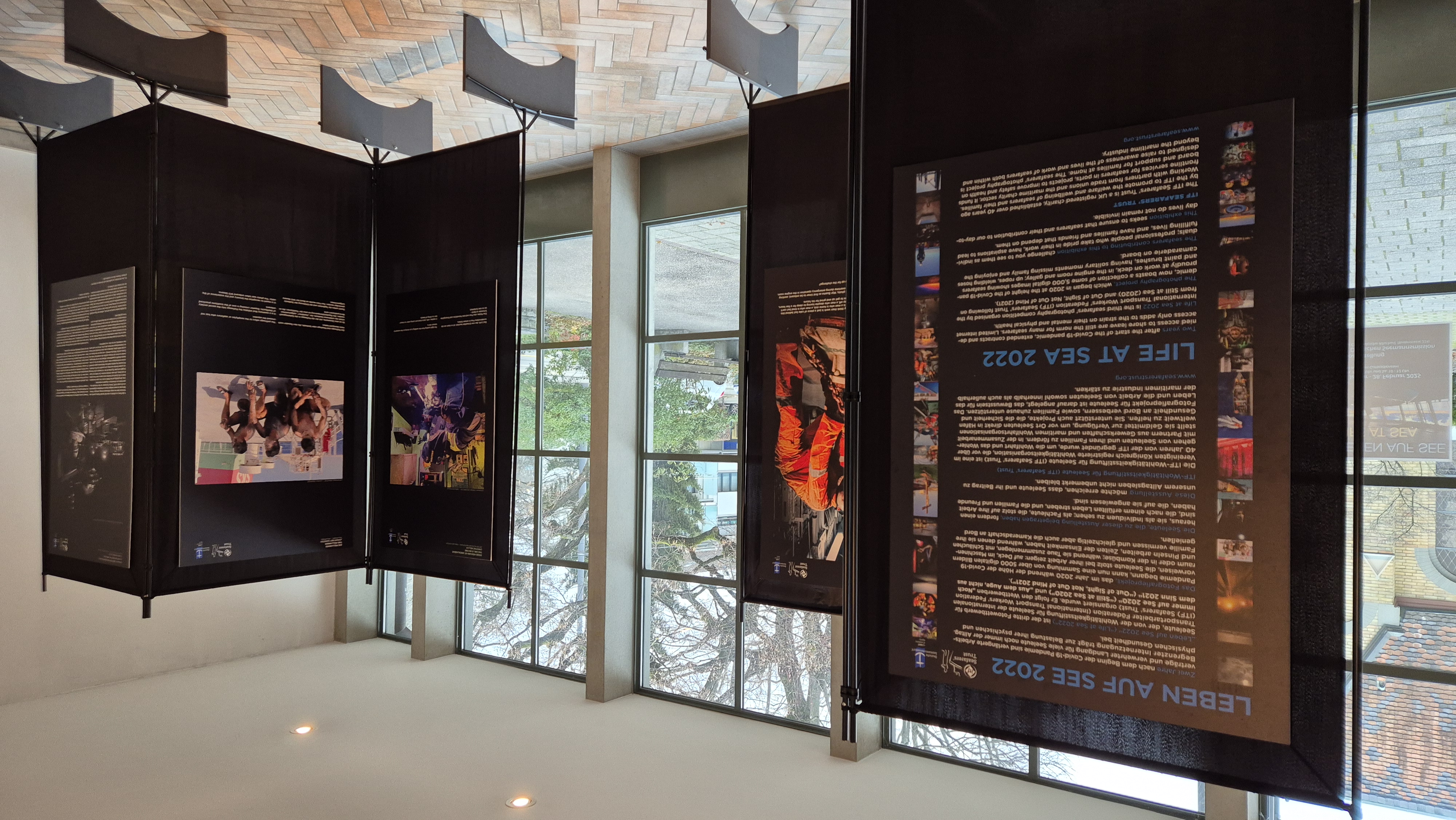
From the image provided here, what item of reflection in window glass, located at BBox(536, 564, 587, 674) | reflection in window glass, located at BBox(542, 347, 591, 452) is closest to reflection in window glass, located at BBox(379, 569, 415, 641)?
reflection in window glass, located at BBox(536, 564, 587, 674)

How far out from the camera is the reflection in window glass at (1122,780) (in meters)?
4.93

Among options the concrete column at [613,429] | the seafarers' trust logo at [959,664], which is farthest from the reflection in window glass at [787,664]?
the seafarers' trust logo at [959,664]

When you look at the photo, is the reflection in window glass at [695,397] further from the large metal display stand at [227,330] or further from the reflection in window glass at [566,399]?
the large metal display stand at [227,330]

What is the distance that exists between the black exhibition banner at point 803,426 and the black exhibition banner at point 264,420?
2.63 m

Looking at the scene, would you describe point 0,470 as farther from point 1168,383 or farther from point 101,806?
point 1168,383

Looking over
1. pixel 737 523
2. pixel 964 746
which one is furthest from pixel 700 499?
pixel 964 746

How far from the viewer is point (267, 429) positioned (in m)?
5.00

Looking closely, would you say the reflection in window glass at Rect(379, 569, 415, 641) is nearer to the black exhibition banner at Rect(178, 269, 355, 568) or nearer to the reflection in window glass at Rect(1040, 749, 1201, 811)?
the black exhibition banner at Rect(178, 269, 355, 568)

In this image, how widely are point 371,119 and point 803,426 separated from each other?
351 cm

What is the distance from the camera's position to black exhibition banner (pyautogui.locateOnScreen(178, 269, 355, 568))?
4672 millimetres

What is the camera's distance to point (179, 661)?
7965 millimetres

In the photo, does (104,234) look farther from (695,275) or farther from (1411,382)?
(1411,382)

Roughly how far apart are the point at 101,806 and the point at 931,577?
5100 mm

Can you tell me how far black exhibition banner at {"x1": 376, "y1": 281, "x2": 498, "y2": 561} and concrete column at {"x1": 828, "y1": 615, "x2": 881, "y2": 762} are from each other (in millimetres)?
2282
